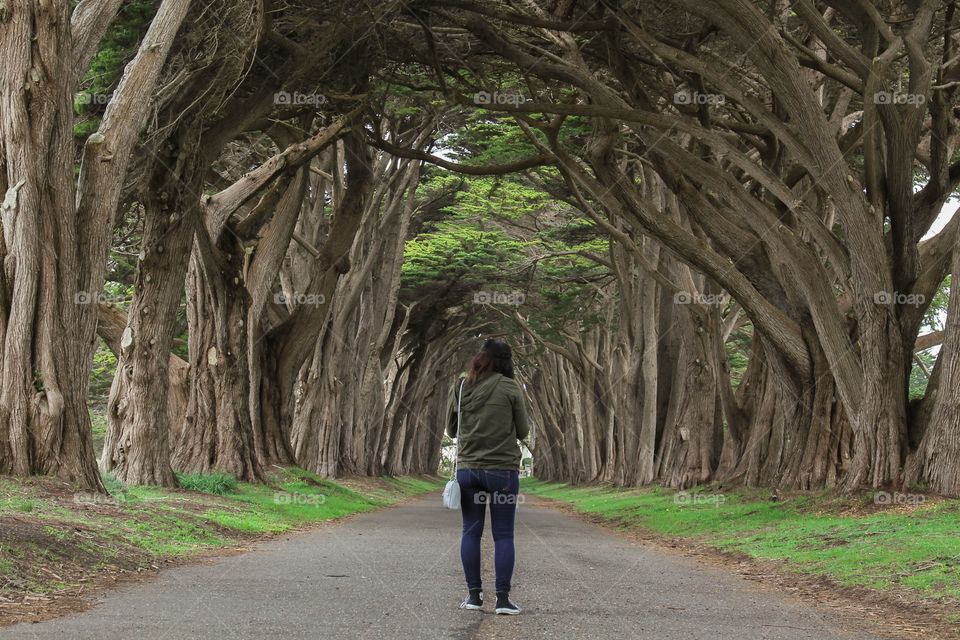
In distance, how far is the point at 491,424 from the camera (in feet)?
21.3

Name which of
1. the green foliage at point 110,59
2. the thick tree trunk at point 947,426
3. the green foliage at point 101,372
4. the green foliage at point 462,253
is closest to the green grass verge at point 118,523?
the green foliage at point 110,59

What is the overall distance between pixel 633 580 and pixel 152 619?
13.1ft

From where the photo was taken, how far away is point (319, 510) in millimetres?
15828

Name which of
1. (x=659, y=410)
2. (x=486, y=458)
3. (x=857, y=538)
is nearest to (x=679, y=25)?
(x=857, y=538)

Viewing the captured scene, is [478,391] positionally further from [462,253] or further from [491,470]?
[462,253]

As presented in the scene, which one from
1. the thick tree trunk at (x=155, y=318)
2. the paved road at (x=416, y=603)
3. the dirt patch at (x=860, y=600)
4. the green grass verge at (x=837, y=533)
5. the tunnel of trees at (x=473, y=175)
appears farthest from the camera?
the thick tree trunk at (x=155, y=318)

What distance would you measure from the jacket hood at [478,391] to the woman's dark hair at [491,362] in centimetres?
4

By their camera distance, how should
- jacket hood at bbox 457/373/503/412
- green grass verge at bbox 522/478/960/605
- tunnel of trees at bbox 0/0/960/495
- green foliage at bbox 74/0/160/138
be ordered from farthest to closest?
green foliage at bbox 74/0/160/138
tunnel of trees at bbox 0/0/960/495
green grass verge at bbox 522/478/960/605
jacket hood at bbox 457/373/503/412

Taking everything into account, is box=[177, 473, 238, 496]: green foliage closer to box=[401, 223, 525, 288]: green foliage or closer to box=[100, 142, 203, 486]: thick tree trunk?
box=[100, 142, 203, 486]: thick tree trunk

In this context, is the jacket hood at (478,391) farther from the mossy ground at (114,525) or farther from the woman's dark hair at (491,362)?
the mossy ground at (114,525)

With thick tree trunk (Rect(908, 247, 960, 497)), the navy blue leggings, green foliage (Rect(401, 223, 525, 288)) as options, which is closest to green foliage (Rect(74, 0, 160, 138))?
the navy blue leggings

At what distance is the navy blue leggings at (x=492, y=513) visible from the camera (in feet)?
20.9

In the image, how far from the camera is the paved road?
5520 millimetres

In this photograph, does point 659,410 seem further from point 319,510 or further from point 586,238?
point 319,510
